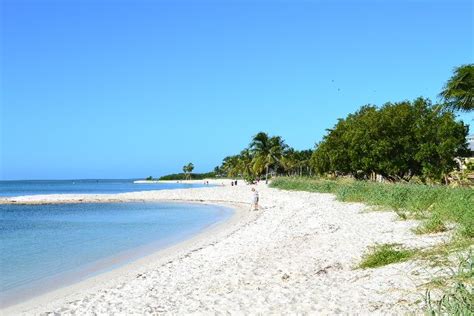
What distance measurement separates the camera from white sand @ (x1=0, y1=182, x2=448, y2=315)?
7777 millimetres

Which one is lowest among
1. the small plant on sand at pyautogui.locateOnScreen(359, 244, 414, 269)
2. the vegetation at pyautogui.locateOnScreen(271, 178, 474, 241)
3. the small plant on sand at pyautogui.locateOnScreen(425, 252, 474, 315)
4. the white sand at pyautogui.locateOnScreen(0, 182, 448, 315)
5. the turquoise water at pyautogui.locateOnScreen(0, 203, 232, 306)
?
the turquoise water at pyautogui.locateOnScreen(0, 203, 232, 306)

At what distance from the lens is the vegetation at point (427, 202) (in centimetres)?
1279

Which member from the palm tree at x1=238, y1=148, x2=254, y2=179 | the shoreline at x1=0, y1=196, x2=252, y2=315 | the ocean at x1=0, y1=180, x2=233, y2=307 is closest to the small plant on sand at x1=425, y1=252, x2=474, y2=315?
the shoreline at x1=0, y1=196, x2=252, y2=315

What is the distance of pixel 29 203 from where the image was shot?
5994cm

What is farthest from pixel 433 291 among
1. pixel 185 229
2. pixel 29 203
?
pixel 29 203

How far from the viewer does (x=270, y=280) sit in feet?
33.7

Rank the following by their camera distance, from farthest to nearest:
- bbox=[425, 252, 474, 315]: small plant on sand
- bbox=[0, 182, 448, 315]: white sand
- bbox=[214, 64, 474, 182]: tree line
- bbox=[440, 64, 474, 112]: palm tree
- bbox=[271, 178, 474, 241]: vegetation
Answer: bbox=[214, 64, 474, 182]: tree line → bbox=[440, 64, 474, 112]: palm tree → bbox=[271, 178, 474, 241]: vegetation → bbox=[0, 182, 448, 315]: white sand → bbox=[425, 252, 474, 315]: small plant on sand

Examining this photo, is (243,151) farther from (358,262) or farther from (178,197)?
(358,262)

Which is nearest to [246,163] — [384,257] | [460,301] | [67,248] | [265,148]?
[265,148]

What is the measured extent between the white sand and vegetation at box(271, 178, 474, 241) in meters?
0.66

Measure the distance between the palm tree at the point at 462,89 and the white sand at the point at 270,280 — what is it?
34.9 ft

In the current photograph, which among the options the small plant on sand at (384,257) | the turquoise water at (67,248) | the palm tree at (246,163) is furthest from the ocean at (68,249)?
the palm tree at (246,163)

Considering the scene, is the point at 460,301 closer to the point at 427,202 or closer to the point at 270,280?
the point at 270,280

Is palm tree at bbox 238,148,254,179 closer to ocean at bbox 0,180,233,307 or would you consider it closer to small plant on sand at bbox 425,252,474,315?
ocean at bbox 0,180,233,307
